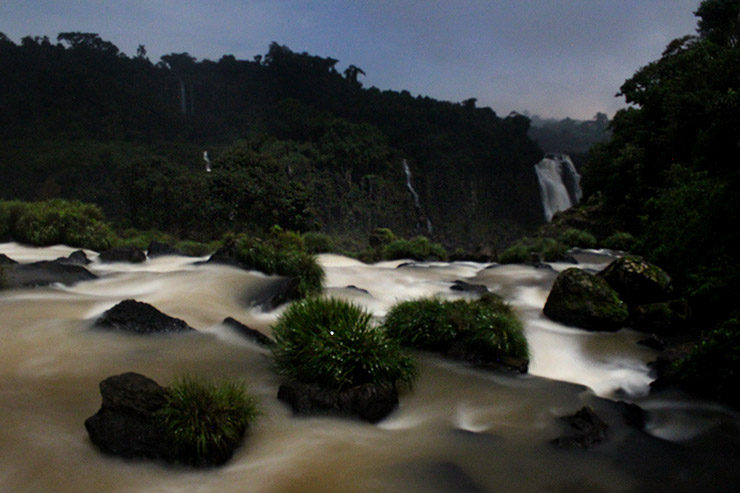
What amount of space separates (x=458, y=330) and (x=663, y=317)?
17.5ft

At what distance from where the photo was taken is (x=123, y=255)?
18.0m

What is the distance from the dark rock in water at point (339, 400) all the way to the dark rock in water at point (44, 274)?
882 centimetres

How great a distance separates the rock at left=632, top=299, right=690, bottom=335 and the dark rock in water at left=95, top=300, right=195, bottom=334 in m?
10.0

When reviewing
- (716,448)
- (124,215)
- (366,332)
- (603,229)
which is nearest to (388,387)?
(366,332)

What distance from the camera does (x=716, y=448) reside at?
581cm

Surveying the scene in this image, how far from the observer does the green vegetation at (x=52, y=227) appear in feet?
72.6

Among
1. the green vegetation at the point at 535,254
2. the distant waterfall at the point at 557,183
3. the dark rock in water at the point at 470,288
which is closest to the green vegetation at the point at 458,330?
the dark rock in water at the point at 470,288

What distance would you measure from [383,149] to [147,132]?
30524mm

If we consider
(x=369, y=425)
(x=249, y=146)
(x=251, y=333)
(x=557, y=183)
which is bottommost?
(x=369, y=425)

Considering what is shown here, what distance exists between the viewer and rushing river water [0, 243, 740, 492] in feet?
15.2

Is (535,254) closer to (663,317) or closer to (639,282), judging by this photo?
(639,282)

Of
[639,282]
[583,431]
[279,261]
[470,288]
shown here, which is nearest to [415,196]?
[470,288]

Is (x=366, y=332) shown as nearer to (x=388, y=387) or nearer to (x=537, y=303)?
(x=388, y=387)

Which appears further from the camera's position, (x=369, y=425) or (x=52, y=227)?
(x=52, y=227)
